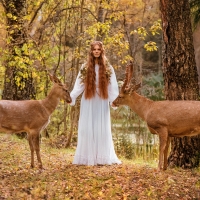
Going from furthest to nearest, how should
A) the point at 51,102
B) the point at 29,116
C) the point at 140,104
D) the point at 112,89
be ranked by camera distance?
the point at 112,89 → the point at 51,102 → the point at 29,116 → the point at 140,104

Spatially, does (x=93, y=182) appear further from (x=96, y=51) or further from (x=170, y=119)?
(x=96, y=51)

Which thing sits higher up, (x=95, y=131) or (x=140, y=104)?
(x=140, y=104)

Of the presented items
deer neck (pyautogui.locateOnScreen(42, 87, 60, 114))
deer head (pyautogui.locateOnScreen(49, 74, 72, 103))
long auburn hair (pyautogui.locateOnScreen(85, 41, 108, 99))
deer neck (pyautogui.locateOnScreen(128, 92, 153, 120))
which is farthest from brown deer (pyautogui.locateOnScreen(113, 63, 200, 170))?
deer neck (pyautogui.locateOnScreen(42, 87, 60, 114))

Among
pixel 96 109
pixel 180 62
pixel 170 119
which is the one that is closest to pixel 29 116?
pixel 96 109

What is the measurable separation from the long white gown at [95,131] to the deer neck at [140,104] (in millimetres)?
680

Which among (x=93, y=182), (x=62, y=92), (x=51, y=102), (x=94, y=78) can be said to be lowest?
(x=93, y=182)

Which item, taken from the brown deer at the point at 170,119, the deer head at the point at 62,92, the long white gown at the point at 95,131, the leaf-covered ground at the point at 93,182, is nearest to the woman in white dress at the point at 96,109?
the long white gown at the point at 95,131

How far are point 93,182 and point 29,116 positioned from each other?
1910 millimetres

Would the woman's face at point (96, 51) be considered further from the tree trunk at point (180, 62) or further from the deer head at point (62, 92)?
the tree trunk at point (180, 62)

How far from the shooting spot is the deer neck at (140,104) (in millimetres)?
7234

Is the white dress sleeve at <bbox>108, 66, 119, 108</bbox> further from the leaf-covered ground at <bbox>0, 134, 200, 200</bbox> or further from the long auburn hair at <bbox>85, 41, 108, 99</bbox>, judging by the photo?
the leaf-covered ground at <bbox>0, 134, 200, 200</bbox>

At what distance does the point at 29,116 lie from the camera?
7.48 meters

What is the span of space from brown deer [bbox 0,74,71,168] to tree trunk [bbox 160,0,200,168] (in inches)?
84.5

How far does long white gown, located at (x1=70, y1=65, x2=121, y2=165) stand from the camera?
318 inches
